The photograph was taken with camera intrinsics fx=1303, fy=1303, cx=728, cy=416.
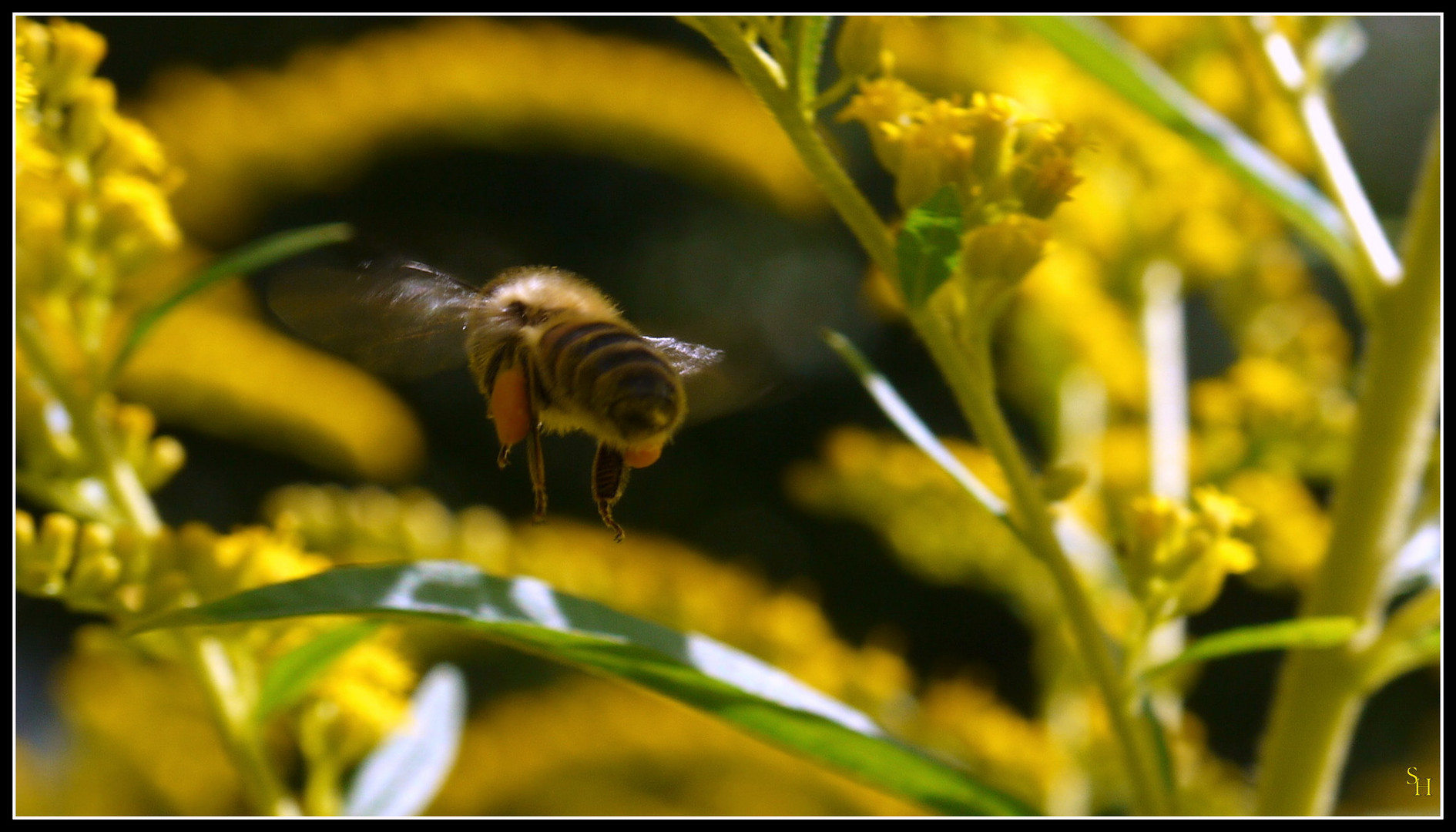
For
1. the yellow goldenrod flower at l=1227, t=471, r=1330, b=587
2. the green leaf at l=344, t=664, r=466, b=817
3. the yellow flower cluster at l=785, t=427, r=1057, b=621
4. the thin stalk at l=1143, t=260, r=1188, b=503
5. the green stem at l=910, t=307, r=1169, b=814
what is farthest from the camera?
the yellow flower cluster at l=785, t=427, r=1057, b=621

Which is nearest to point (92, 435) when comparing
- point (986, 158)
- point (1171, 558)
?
point (986, 158)

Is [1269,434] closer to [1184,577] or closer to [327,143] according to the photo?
[1184,577]

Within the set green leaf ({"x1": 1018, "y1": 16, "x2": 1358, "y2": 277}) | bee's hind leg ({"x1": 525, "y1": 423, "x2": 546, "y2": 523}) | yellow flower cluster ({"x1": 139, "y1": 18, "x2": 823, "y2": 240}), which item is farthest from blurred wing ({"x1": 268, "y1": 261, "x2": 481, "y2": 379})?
Answer: yellow flower cluster ({"x1": 139, "y1": 18, "x2": 823, "y2": 240})

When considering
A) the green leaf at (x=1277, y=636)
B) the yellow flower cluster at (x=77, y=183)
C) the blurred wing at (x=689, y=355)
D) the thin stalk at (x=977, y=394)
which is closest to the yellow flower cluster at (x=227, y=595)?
the yellow flower cluster at (x=77, y=183)

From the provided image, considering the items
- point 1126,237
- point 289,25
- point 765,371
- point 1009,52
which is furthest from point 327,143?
point 765,371

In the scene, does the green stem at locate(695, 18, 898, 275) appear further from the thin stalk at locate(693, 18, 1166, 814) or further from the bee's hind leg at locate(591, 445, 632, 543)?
the bee's hind leg at locate(591, 445, 632, 543)

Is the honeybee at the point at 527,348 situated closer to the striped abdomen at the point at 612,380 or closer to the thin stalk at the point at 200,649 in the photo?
the striped abdomen at the point at 612,380
